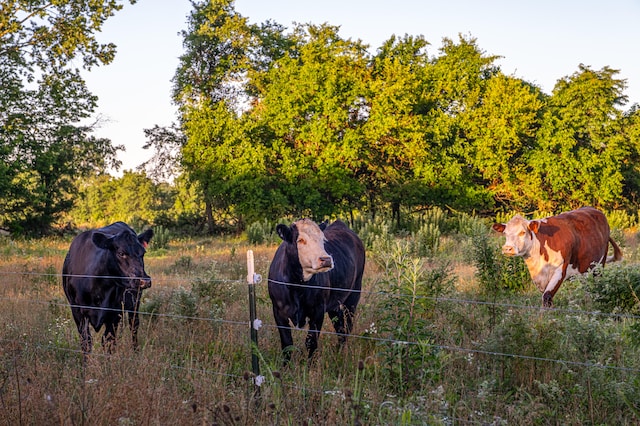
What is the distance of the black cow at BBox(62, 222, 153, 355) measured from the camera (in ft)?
19.4

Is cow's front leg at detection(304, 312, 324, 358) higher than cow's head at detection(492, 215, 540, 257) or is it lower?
lower

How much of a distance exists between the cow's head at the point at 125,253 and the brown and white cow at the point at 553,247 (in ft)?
18.8

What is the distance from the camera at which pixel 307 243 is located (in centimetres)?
578

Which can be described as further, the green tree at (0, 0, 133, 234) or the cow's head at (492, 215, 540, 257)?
the green tree at (0, 0, 133, 234)

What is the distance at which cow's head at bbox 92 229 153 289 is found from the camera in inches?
227

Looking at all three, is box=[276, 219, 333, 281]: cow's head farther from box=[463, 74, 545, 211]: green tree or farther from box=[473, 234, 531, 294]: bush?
box=[463, 74, 545, 211]: green tree

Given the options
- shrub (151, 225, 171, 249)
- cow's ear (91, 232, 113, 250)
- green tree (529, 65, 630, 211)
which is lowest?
shrub (151, 225, 171, 249)

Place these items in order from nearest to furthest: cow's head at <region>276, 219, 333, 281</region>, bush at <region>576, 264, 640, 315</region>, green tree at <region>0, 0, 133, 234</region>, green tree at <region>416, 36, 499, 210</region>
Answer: cow's head at <region>276, 219, 333, 281</region>, bush at <region>576, 264, 640, 315</region>, green tree at <region>0, 0, 133, 234</region>, green tree at <region>416, 36, 499, 210</region>

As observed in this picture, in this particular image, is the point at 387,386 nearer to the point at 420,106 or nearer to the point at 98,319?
the point at 98,319

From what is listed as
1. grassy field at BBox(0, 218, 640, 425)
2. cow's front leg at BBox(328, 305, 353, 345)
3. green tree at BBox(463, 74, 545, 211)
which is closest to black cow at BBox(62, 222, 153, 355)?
grassy field at BBox(0, 218, 640, 425)

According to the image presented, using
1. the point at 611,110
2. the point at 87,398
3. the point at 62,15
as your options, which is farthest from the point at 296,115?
the point at 87,398

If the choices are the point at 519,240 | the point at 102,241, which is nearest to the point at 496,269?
the point at 519,240

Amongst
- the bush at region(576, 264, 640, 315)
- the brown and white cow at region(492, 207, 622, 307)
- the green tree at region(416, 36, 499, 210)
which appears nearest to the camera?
the bush at region(576, 264, 640, 315)

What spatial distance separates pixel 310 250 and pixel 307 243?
9cm
